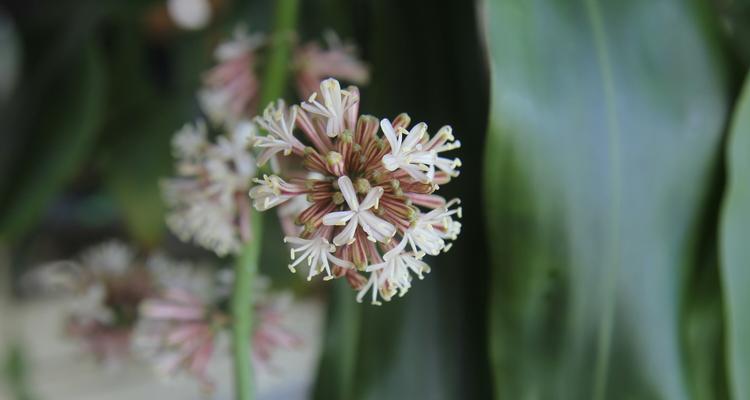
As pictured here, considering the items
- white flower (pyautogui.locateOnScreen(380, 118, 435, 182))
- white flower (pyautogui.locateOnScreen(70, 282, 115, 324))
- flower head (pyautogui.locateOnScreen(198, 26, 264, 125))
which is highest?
flower head (pyautogui.locateOnScreen(198, 26, 264, 125))

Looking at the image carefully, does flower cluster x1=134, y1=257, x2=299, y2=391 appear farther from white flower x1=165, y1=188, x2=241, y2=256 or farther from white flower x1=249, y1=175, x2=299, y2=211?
white flower x1=249, y1=175, x2=299, y2=211

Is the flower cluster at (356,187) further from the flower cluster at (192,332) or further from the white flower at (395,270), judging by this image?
the flower cluster at (192,332)

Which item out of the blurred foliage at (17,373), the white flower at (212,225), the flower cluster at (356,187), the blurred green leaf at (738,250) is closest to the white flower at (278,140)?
the flower cluster at (356,187)

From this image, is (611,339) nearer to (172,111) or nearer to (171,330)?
(171,330)

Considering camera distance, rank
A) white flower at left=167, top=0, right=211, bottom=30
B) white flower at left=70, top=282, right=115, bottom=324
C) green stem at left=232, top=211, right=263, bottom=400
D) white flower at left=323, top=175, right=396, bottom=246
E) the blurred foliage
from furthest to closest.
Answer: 1. the blurred foliage
2. white flower at left=70, top=282, right=115, bottom=324
3. white flower at left=167, top=0, right=211, bottom=30
4. green stem at left=232, top=211, right=263, bottom=400
5. white flower at left=323, top=175, right=396, bottom=246

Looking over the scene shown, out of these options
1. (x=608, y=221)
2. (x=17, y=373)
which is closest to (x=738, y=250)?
(x=608, y=221)

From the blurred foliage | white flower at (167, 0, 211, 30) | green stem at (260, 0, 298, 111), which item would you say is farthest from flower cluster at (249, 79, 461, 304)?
the blurred foliage
